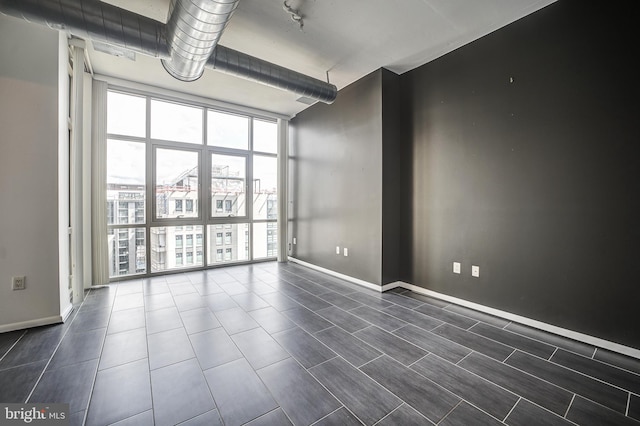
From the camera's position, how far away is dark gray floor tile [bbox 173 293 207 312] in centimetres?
294

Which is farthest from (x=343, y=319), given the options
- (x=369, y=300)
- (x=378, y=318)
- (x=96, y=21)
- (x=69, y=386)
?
(x=96, y=21)

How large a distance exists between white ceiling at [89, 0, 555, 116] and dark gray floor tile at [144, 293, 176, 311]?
299 centimetres

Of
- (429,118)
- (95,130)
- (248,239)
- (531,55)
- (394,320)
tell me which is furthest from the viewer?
(248,239)

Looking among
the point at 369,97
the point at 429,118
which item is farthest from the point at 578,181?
the point at 369,97

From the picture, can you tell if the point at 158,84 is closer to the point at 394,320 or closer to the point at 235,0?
the point at 235,0

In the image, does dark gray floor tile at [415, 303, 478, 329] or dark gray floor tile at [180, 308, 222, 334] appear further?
dark gray floor tile at [415, 303, 478, 329]

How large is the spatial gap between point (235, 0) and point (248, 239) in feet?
13.4

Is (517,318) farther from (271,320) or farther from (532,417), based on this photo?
(271,320)

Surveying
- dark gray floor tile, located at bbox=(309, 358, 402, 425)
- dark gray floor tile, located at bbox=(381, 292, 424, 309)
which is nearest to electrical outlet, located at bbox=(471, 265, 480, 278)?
dark gray floor tile, located at bbox=(381, 292, 424, 309)

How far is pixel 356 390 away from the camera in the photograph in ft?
5.35

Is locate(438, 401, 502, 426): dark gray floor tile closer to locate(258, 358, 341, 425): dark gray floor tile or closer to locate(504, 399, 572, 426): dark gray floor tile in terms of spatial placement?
locate(504, 399, 572, 426): dark gray floor tile

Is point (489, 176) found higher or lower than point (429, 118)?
lower

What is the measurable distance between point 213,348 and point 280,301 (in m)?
1.11

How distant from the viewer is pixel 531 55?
8.09ft
